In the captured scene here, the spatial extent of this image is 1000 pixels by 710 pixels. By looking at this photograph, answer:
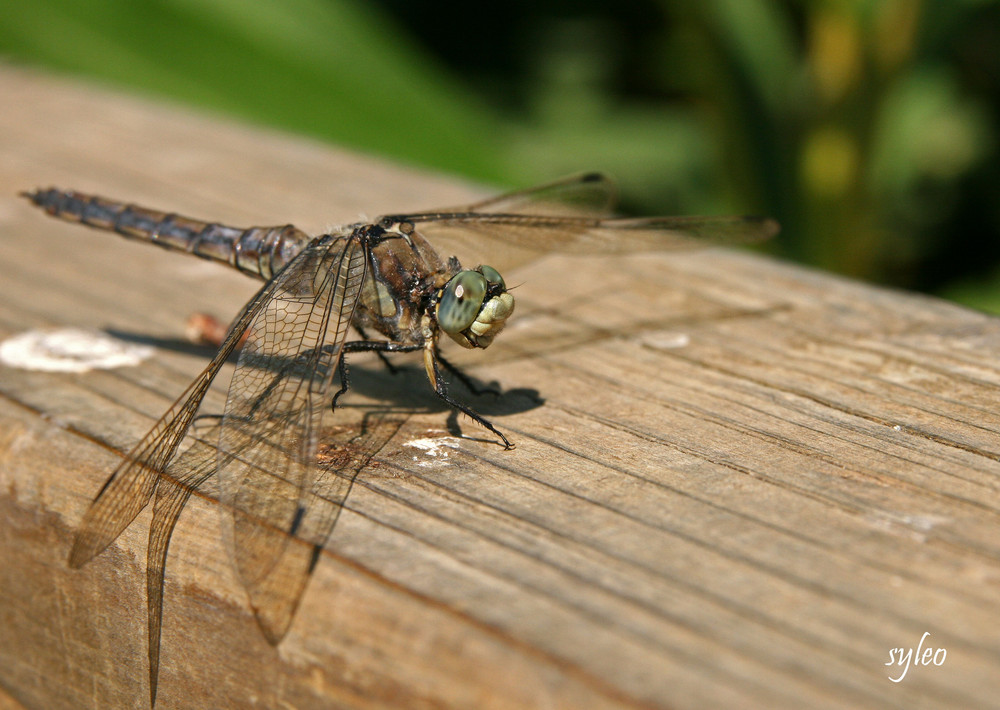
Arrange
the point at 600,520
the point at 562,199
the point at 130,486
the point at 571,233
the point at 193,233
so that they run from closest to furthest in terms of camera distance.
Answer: the point at 600,520, the point at 130,486, the point at 193,233, the point at 571,233, the point at 562,199

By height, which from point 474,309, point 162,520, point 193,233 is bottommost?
point 162,520

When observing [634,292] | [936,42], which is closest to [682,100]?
[936,42]

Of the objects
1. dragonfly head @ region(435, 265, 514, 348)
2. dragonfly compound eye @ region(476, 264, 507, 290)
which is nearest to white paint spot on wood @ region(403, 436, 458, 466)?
dragonfly head @ region(435, 265, 514, 348)

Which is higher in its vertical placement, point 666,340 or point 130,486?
point 666,340

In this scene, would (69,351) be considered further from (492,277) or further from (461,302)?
(492,277)

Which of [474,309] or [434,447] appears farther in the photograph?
[474,309]

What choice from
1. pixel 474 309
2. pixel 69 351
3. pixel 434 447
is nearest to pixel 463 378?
pixel 474 309

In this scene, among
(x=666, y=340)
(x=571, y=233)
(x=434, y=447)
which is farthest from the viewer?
(x=571, y=233)
